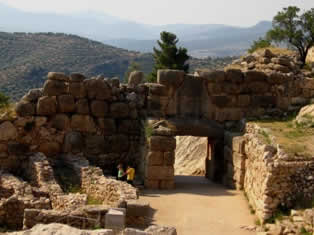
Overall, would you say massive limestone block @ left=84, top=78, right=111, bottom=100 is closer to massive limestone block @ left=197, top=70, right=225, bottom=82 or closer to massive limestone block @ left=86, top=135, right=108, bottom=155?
massive limestone block @ left=86, top=135, right=108, bottom=155

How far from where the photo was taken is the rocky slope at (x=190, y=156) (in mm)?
22522

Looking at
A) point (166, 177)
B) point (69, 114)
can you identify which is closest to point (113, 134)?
point (69, 114)

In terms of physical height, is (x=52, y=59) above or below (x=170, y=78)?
below

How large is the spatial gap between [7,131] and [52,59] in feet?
178

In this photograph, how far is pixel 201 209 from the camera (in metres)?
13.6

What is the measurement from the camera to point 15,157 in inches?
671

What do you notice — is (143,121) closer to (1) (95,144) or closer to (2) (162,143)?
(1) (95,144)

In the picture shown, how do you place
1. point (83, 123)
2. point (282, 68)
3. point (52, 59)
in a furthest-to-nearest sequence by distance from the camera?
point (52, 59)
point (282, 68)
point (83, 123)

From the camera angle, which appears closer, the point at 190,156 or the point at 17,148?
the point at 17,148

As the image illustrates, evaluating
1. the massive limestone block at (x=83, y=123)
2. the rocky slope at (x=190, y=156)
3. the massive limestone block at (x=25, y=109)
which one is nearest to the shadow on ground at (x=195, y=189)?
the massive limestone block at (x=83, y=123)

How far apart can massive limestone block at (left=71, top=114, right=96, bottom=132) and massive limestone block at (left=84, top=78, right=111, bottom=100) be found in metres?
0.72

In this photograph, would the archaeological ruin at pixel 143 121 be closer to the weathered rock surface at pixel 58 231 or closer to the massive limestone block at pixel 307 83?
the massive limestone block at pixel 307 83

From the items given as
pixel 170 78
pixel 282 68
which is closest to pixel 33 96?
pixel 170 78

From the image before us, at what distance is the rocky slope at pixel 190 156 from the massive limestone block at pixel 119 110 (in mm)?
5228
